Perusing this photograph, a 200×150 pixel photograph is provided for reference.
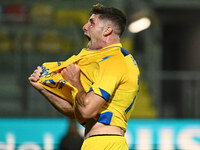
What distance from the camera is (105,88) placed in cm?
320

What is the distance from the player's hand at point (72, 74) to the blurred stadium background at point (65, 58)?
5220 mm

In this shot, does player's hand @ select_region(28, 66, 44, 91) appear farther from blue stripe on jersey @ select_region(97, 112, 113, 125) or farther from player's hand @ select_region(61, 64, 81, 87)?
blue stripe on jersey @ select_region(97, 112, 113, 125)

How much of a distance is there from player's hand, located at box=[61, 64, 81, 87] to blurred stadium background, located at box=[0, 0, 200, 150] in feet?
17.1

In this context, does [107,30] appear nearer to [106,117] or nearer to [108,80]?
[108,80]

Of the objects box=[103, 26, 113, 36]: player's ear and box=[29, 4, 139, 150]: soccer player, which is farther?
box=[103, 26, 113, 36]: player's ear

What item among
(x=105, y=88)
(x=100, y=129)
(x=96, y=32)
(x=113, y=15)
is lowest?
(x=100, y=129)

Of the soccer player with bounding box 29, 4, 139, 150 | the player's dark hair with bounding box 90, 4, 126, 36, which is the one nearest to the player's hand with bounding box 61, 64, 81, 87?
the soccer player with bounding box 29, 4, 139, 150

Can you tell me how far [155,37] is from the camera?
37.5 ft

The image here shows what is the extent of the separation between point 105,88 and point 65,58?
640 cm

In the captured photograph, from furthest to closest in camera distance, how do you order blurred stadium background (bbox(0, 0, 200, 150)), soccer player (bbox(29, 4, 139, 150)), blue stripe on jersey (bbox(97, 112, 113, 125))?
blurred stadium background (bbox(0, 0, 200, 150)), blue stripe on jersey (bbox(97, 112, 113, 125)), soccer player (bbox(29, 4, 139, 150))

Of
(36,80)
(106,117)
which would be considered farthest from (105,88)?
(36,80)

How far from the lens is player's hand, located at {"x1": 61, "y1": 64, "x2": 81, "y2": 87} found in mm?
3391

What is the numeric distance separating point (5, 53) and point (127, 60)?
640cm

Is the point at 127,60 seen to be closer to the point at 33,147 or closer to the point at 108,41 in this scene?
the point at 108,41
